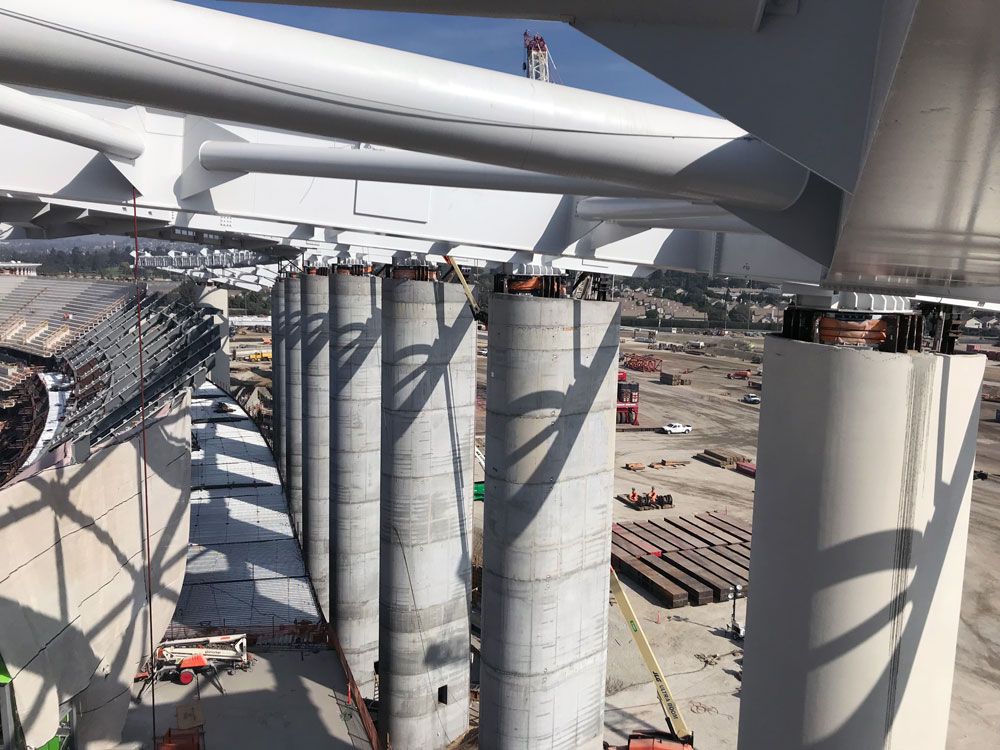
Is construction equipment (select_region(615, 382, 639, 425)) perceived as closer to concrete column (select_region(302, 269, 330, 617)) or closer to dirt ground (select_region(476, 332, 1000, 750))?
dirt ground (select_region(476, 332, 1000, 750))

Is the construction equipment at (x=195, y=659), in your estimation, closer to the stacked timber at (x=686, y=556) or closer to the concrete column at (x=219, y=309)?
the stacked timber at (x=686, y=556)

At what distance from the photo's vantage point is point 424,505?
12391mm

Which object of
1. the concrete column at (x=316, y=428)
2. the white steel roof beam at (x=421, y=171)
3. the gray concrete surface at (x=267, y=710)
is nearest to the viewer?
the white steel roof beam at (x=421, y=171)

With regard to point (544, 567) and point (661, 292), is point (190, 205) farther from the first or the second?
point (661, 292)

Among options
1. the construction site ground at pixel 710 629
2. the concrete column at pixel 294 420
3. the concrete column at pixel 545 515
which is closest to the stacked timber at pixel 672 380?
the construction site ground at pixel 710 629

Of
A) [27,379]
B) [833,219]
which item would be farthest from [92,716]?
[27,379]

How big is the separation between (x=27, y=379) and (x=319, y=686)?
23.5 m

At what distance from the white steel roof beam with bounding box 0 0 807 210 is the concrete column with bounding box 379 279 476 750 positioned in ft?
30.1

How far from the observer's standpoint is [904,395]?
12.3ft

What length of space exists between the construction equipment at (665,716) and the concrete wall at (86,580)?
25.6 ft

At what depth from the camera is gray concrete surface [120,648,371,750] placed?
12.3 meters

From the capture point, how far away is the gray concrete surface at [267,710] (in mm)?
12336

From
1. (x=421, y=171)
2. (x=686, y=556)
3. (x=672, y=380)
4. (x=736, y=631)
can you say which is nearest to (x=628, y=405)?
(x=672, y=380)

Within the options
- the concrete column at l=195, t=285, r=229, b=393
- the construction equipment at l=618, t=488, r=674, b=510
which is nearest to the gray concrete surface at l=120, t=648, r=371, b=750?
the construction equipment at l=618, t=488, r=674, b=510
